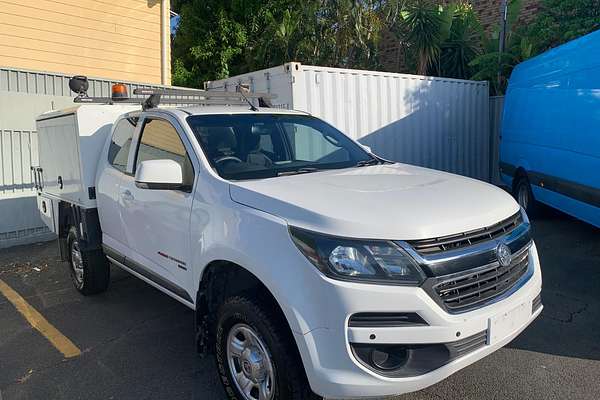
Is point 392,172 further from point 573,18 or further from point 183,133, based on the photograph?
point 573,18

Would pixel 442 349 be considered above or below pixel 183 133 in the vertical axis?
below

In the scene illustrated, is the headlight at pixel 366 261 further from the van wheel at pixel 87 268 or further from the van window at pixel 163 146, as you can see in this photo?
the van wheel at pixel 87 268

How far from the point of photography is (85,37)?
1031 centimetres

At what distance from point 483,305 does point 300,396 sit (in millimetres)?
1038

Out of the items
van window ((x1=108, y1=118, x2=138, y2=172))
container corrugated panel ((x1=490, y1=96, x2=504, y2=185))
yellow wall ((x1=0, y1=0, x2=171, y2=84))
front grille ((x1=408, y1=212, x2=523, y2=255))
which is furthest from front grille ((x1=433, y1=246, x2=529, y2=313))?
yellow wall ((x1=0, y1=0, x2=171, y2=84))

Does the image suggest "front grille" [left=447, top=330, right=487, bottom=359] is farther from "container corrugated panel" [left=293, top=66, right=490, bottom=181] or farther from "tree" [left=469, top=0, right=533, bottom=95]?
"tree" [left=469, top=0, right=533, bottom=95]

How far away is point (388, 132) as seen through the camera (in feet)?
29.3

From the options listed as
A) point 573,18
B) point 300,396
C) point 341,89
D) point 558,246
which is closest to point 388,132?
point 341,89

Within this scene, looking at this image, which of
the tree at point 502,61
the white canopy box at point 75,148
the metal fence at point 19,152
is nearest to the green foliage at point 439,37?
the tree at point 502,61

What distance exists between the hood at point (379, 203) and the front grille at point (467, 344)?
527mm

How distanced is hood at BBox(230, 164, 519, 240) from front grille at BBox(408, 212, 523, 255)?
1.0 inches

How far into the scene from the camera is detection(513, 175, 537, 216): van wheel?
7.86 metres

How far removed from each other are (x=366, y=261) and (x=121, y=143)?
3.01 metres

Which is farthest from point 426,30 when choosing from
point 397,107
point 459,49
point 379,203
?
point 379,203
